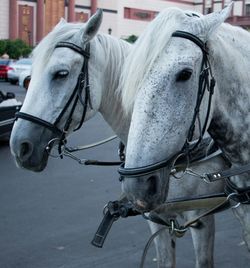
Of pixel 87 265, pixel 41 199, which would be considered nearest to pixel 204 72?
pixel 87 265

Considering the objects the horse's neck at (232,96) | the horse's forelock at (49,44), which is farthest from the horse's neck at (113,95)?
the horse's neck at (232,96)

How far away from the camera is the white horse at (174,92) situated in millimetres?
2242

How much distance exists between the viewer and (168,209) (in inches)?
139

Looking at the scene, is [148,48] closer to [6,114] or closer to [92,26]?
[92,26]

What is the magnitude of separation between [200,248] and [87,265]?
158 centimetres

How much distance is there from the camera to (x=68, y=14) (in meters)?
61.4

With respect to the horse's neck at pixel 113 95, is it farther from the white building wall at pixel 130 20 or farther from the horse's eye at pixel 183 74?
the white building wall at pixel 130 20

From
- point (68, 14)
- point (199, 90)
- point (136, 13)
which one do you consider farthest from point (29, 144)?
point (136, 13)

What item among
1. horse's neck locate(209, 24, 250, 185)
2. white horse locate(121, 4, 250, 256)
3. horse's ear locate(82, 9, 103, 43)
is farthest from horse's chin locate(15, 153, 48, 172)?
horse's neck locate(209, 24, 250, 185)

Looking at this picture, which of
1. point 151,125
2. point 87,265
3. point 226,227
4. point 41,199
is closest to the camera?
point 151,125

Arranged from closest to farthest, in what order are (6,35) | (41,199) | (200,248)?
(200,248) < (41,199) < (6,35)

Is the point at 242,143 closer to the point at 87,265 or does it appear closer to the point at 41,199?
the point at 87,265

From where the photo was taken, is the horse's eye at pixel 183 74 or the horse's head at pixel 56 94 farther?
the horse's head at pixel 56 94

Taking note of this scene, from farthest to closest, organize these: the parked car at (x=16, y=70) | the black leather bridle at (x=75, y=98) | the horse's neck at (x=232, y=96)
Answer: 1. the parked car at (x=16, y=70)
2. the black leather bridle at (x=75, y=98)
3. the horse's neck at (x=232, y=96)
